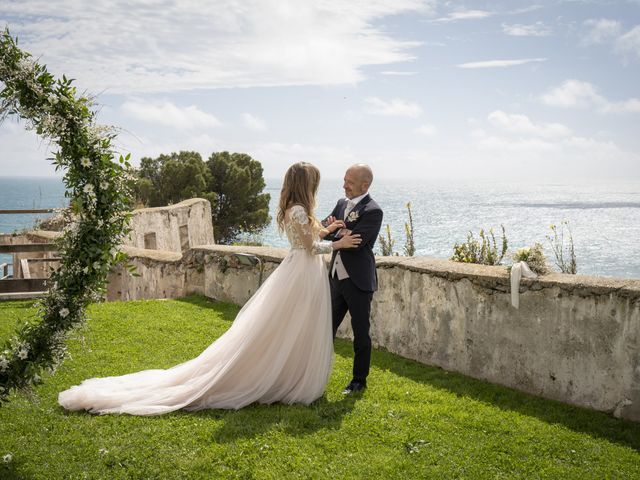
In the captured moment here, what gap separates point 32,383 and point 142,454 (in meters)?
1.00

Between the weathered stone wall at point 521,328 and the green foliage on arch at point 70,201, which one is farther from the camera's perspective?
the weathered stone wall at point 521,328

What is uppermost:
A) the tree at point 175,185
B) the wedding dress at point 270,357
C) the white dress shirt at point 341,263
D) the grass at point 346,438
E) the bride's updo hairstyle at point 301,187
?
the tree at point 175,185

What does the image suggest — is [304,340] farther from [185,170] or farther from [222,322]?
[185,170]

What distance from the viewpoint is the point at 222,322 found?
7.86 metres

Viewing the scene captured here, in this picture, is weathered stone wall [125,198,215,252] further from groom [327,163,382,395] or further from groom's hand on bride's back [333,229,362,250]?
groom's hand on bride's back [333,229,362,250]

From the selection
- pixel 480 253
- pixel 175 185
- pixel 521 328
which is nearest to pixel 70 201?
pixel 521 328

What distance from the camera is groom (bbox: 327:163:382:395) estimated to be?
17.4ft

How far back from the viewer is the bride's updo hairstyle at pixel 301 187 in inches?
204

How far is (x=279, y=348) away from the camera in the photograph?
16.8 ft

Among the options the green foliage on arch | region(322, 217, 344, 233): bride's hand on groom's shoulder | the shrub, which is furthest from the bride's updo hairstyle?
the shrub

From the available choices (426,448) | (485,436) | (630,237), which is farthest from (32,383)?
(630,237)

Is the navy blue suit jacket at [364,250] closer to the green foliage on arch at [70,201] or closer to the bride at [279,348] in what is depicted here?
the bride at [279,348]

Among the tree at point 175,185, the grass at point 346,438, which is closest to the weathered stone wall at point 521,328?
the grass at point 346,438

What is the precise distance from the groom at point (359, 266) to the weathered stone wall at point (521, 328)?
98 centimetres
